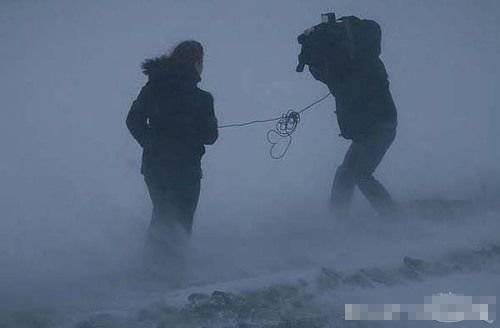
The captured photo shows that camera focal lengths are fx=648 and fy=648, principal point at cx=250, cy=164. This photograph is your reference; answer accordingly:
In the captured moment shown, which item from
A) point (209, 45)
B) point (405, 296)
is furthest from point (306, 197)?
point (209, 45)

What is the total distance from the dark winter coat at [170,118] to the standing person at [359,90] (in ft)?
4.46

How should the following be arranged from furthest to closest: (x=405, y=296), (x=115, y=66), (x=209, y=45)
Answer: (x=209, y=45), (x=115, y=66), (x=405, y=296)

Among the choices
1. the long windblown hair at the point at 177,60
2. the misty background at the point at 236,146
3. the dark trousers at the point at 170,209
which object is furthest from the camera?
the misty background at the point at 236,146

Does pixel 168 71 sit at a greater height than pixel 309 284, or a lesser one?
greater

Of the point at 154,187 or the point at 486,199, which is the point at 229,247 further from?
the point at 486,199

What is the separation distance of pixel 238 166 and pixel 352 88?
16.0ft

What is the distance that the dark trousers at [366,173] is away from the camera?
5.79m

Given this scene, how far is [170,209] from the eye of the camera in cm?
498

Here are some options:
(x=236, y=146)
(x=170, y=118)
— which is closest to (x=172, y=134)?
(x=170, y=118)

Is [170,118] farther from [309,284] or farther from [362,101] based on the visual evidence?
[362,101]

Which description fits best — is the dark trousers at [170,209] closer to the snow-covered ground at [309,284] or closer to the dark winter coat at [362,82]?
the snow-covered ground at [309,284]

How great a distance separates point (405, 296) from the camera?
156 inches

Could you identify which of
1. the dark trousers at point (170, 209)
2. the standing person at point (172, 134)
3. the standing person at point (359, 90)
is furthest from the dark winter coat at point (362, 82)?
the dark trousers at point (170, 209)

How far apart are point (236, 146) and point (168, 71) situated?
24.2ft
